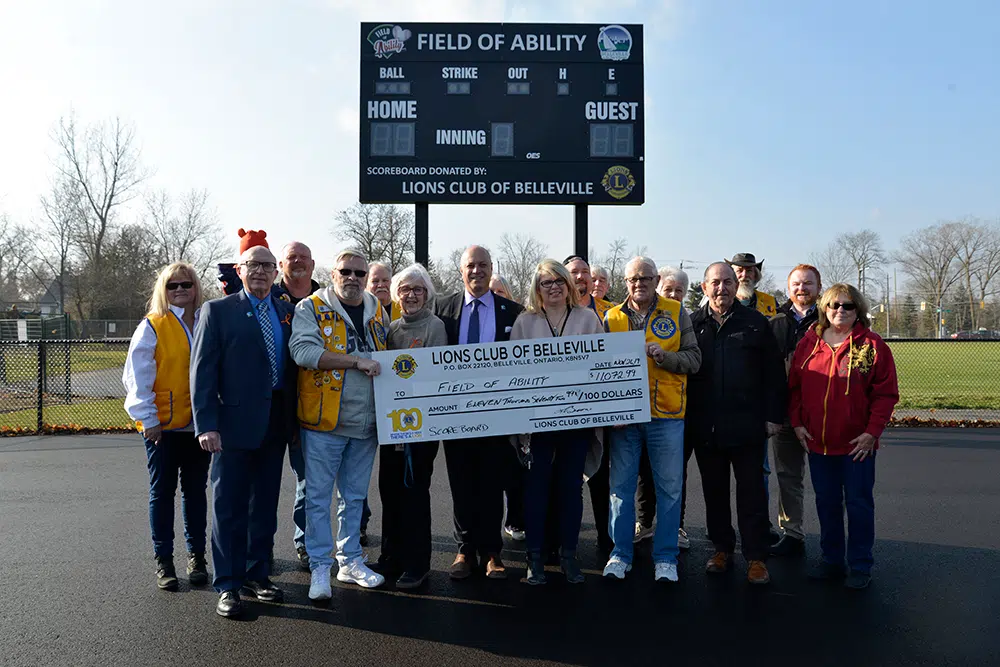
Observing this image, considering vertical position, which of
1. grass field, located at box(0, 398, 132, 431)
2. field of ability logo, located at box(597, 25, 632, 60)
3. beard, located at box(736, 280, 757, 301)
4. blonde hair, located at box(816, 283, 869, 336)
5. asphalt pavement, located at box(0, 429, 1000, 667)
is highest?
field of ability logo, located at box(597, 25, 632, 60)

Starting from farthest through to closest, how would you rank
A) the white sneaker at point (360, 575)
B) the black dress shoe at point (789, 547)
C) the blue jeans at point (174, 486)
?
1. the black dress shoe at point (789, 547)
2. the blue jeans at point (174, 486)
3. the white sneaker at point (360, 575)

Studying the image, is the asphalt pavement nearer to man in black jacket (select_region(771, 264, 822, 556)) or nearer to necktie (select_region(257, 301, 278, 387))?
man in black jacket (select_region(771, 264, 822, 556))

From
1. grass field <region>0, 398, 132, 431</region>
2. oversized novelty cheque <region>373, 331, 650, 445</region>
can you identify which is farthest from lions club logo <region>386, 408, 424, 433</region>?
grass field <region>0, 398, 132, 431</region>

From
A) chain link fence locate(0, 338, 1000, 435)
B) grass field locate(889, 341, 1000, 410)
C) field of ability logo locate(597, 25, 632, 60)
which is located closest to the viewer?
chain link fence locate(0, 338, 1000, 435)

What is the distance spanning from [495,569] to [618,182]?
29.8 ft

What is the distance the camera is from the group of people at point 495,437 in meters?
4.43

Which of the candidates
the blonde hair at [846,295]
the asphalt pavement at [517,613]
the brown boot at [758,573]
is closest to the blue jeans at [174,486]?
the asphalt pavement at [517,613]

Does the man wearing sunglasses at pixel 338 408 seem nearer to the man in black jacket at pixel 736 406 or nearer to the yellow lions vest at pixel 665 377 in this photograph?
the yellow lions vest at pixel 665 377

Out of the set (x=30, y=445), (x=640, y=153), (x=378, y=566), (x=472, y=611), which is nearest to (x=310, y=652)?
(x=472, y=611)

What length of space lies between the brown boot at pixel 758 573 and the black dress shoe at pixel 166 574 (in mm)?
3662

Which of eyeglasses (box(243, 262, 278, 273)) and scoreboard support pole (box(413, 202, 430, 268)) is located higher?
scoreboard support pole (box(413, 202, 430, 268))

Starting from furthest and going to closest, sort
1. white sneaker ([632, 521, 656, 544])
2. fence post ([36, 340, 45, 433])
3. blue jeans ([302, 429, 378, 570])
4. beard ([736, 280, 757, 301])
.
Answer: fence post ([36, 340, 45, 433])
beard ([736, 280, 757, 301])
white sneaker ([632, 521, 656, 544])
blue jeans ([302, 429, 378, 570])

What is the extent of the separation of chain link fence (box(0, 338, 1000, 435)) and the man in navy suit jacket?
8.27 m

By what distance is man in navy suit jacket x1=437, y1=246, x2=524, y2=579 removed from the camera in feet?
15.7
